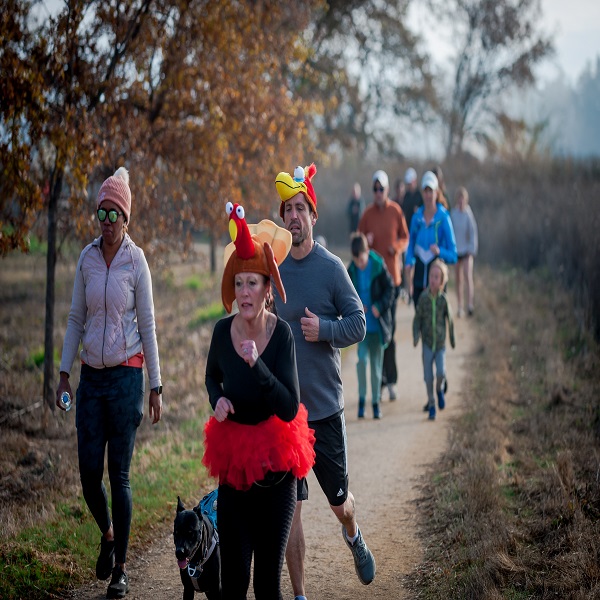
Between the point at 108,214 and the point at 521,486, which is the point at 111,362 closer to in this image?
the point at 108,214

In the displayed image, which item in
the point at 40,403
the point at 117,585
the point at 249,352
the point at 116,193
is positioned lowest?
the point at 117,585

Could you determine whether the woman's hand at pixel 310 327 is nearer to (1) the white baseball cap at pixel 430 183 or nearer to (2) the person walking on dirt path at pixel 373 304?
(2) the person walking on dirt path at pixel 373 304

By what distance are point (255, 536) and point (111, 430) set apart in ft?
4.95

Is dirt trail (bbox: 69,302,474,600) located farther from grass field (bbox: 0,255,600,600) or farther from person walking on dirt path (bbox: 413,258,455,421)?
person walking on dirt path (bbox: 413,258,455,421)

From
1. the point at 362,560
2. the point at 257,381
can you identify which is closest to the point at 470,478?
the point at 362,560

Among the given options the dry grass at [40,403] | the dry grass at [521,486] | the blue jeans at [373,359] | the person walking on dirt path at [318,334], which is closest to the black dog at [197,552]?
the person walking on dirt path at [318,334]

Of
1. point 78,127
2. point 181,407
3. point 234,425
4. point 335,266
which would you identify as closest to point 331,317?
point 335,266

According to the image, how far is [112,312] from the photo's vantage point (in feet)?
16.3

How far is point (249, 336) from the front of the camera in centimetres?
391

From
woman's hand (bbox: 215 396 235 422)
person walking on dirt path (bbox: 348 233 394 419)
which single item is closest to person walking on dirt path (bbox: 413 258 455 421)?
person walking on dirt path (bbox: 348 233 394 419)

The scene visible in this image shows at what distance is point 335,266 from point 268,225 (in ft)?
1.76

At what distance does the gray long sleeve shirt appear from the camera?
452 centimetres

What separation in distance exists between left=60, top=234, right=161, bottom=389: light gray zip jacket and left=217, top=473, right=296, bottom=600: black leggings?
1.43m

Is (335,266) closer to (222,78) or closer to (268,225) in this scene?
(268,225)
